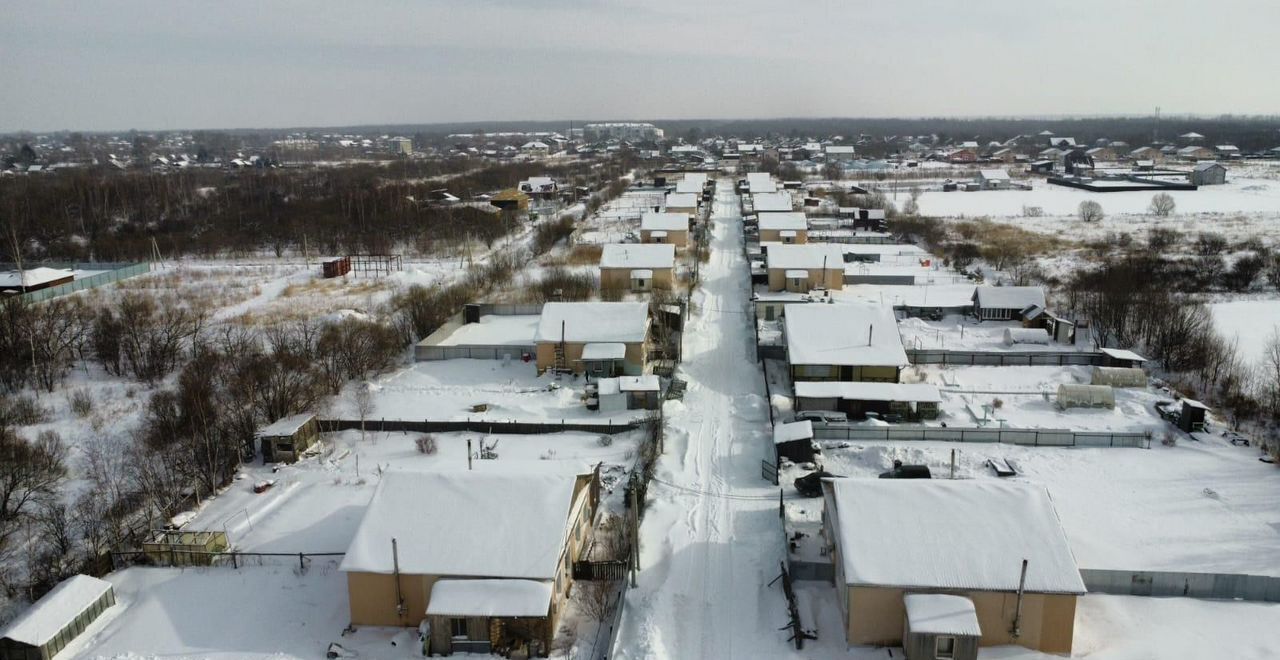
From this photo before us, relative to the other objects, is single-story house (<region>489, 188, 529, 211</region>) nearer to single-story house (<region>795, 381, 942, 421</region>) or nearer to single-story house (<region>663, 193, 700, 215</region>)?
single-story house (<region>663, 193, 700, 215</region>)

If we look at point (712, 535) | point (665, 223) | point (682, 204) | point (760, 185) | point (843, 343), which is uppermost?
point (760, 185)

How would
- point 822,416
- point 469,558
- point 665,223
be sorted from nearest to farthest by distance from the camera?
point 469,558 → point 822,416 → point 665,223

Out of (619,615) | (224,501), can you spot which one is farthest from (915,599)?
(224,501)

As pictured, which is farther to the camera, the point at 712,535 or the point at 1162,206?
the point at 1162,206

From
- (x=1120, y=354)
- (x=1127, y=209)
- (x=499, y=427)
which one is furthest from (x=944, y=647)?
(x=1127, y=209)

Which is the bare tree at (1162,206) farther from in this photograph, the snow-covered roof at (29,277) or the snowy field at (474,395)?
the snow-covered roof at (29,277)

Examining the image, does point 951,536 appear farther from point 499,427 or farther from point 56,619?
point 56,619

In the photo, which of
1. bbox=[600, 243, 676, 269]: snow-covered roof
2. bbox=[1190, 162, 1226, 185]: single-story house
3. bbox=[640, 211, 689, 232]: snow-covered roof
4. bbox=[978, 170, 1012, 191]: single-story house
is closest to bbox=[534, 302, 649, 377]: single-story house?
bbox=[600, 243, 676, 269]: snow-covered roof
